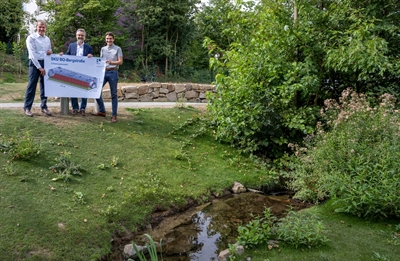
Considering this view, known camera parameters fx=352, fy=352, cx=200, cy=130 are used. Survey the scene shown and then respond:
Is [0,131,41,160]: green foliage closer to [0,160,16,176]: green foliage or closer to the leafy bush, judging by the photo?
[0,160,16,176]: green foliage

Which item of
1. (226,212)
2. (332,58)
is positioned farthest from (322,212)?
(332,58)

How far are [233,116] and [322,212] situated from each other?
3.77m

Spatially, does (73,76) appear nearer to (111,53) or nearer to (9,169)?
(111,53)

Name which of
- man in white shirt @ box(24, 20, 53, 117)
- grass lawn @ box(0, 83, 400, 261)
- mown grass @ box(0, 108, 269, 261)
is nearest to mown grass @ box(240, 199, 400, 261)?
grass lawn @ box(0, 83, 400, 261)

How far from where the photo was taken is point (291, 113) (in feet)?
28.9

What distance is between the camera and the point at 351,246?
4.54m

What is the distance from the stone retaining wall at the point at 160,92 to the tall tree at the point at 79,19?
629 cm

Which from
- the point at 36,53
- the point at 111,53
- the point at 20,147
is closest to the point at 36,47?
the point at 36,53

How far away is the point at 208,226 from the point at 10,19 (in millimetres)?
17785

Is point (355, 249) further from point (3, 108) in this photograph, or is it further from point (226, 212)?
point (3, 108)

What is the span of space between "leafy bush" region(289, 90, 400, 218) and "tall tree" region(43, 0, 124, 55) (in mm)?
13865

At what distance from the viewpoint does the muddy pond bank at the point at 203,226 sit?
4938 millimetres

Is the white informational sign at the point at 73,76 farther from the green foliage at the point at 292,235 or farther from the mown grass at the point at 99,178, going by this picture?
the green foliage at the point at 292,235

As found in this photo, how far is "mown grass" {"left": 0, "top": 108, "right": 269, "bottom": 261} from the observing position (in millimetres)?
4605
